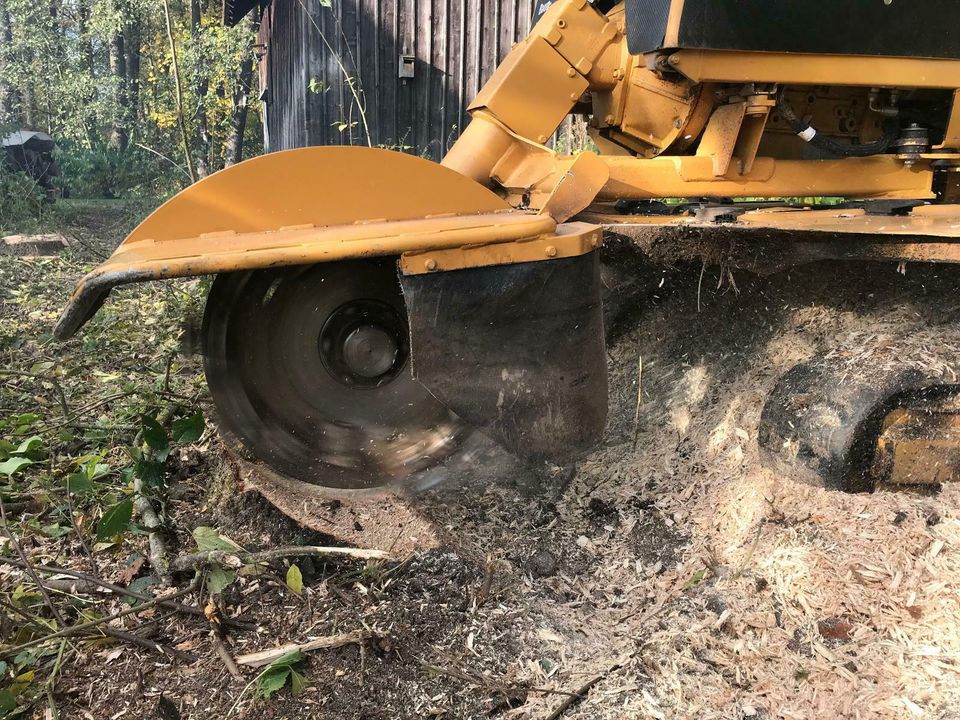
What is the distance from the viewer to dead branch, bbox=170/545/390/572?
2.35 m

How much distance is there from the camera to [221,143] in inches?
560

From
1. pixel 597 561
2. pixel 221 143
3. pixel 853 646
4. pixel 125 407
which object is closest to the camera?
pixel 853 646

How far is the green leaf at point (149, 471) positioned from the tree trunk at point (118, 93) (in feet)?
48.8

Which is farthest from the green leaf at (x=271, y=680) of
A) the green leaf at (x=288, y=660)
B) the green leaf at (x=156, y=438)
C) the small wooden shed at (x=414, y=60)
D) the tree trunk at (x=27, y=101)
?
the tree trunk at (x=27, y=101)

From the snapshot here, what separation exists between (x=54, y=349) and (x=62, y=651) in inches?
119

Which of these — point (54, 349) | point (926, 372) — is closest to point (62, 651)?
point (926, 372)

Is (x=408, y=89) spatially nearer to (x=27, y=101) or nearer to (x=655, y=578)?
(x=655, y=578)

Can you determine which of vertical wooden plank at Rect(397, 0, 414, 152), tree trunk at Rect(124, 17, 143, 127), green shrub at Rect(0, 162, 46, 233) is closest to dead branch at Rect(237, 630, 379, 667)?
vertical wooden plank at Rect(397, 0, 414, 152)

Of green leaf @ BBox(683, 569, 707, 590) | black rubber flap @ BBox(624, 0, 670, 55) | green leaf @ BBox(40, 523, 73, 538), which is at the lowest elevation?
green leaf @ BBox(40, 523, 73, 538)

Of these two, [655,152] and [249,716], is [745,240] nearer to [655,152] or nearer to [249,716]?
[655,152]

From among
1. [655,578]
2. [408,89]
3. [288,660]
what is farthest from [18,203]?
[655,578]

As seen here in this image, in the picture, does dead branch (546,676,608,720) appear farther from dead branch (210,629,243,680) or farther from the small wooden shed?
the small wooden shed

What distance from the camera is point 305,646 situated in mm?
2133

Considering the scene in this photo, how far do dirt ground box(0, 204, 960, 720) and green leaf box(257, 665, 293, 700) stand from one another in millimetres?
33
